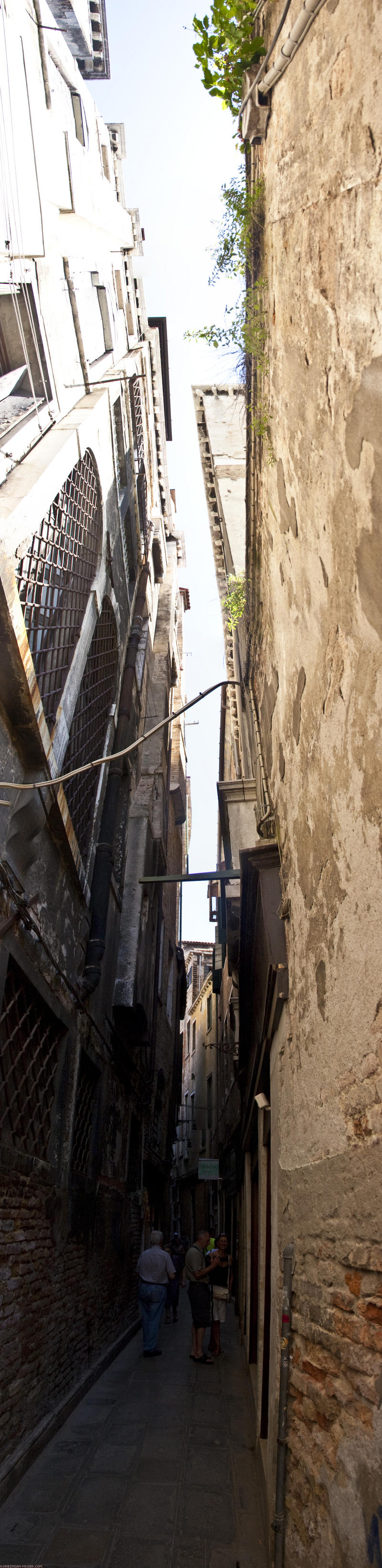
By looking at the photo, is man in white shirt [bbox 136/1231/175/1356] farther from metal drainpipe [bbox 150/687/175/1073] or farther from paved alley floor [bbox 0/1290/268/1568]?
metal drainpipe [bbox 150/687/175/1073]

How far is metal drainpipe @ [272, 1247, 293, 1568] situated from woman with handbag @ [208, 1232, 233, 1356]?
16.1 feet

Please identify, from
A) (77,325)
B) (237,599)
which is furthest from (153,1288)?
(77,325)

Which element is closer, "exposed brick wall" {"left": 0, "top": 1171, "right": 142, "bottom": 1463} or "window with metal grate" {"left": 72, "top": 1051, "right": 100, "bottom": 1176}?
"exposed brick wall" {"left": 0, "top": 1171, "right": 142, "bottom": 1463}

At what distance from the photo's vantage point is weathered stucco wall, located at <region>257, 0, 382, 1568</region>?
7.14 ft

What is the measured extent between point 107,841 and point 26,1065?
3507 mm

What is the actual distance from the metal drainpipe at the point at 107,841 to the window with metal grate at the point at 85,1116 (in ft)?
2.55

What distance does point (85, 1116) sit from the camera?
7.37m

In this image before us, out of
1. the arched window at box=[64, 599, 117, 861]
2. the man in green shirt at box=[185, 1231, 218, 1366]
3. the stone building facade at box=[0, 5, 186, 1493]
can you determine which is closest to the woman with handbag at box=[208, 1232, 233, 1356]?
the man in green shirt at box=[185, 1231, 218, 1366]

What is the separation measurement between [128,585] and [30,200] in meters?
6.10

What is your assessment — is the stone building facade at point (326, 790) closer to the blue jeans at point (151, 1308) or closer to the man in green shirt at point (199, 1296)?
the man in green shirt at point (199, 1296)

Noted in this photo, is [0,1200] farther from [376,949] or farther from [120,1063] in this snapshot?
[120,1063]

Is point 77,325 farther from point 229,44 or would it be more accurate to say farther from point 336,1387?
point 336,1387

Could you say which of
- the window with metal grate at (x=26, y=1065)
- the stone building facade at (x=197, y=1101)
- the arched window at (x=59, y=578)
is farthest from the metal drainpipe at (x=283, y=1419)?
the stone building facade at (x=197, y=1101)

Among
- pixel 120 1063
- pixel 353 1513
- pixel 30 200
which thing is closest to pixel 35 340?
pixel 30 200
